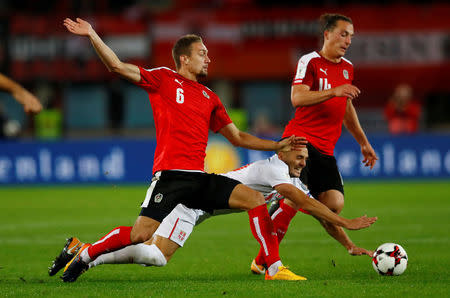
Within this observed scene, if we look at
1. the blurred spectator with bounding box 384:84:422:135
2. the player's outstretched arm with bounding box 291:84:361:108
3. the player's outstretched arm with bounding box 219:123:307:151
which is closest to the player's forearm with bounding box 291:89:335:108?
the player's outstretched arm with bounding box 291:84:361:108

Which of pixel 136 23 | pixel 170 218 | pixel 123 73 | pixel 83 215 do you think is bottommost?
pixel 83 215

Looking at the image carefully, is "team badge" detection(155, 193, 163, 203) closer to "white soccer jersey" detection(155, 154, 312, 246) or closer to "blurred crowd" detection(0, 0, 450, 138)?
"white soccer jersey" detection(155, 154, 312, 246)

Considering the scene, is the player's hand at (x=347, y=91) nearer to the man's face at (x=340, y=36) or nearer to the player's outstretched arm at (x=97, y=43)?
the man's face at (x=340, y=36)

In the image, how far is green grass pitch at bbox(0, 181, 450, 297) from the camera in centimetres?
610

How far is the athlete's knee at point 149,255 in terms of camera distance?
643 cm

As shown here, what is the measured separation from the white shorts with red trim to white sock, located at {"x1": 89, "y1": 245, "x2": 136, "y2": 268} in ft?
1.09

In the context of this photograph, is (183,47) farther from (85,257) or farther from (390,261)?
(390,261)

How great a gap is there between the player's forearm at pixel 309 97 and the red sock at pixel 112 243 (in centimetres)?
179

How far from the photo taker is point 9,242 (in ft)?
31.7

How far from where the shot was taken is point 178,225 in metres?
6.70

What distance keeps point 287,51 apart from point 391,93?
3667 mm

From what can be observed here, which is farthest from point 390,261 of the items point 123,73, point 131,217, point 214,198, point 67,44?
point 67,44

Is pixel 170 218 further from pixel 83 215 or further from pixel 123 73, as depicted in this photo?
pixel 83 215

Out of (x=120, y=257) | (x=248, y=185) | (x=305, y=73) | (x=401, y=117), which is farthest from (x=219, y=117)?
(x=401, y=117)
